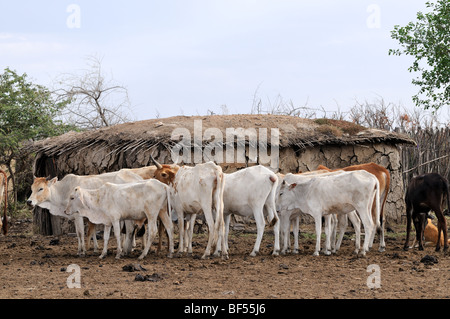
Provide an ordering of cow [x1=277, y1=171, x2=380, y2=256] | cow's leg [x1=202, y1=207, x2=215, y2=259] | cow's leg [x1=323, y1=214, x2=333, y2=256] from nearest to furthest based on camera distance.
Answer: cow's leg [x1=202, y1=207, x2=215, y2=259] → cow [x1=277, y1=171, x2=380, y2=256] → cow's leg [x1=323, y1=214, x2=333, y2=256]

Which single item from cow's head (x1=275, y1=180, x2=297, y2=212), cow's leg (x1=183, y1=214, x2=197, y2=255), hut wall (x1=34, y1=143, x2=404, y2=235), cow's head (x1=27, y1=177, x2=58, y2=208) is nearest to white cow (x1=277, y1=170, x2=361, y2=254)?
cow's head (x1=275, y1=180, x2=297, y2=212)

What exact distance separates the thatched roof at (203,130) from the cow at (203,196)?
391 centimetres

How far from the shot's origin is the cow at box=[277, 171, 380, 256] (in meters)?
10.7

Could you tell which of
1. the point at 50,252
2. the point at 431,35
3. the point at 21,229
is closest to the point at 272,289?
the point at 50,252

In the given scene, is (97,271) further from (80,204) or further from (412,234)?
(412,234)

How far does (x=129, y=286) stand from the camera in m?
7.96

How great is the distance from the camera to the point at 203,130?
51.6 feet

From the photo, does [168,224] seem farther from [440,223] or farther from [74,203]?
[440,223]

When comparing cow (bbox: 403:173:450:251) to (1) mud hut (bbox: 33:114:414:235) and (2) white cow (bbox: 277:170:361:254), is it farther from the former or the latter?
(1) mud hut (bbox: 33:114:414:235)

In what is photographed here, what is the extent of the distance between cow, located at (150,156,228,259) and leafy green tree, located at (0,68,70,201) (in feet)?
36.0


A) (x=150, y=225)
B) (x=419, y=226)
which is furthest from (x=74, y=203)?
(x=419, y=226)

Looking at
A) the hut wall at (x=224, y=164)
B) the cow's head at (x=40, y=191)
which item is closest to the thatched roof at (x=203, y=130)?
the hut wall at (x=224, y=164)

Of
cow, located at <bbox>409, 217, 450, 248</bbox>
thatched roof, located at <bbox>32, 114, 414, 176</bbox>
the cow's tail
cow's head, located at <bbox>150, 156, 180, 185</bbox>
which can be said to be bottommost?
cow, located at <bbox>409, 217, 450, 248</bbox>

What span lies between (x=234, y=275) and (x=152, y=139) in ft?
22.6
